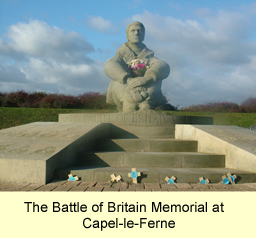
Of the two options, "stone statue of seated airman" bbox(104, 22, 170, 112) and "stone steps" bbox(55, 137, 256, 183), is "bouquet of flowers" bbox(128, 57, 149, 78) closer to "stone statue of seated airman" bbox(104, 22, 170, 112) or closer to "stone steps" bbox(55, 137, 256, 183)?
"stone statue of seated airman" bbox(104, 22, 170, 112)

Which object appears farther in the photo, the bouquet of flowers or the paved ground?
the bouquet of flowers

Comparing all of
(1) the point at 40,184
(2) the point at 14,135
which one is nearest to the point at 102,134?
(2) the point at 14,135

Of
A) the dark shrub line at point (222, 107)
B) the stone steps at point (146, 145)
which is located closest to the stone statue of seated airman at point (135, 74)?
the stone steps at point (146, 145)

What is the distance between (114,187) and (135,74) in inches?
221

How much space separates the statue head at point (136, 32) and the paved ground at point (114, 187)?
20.4 feet

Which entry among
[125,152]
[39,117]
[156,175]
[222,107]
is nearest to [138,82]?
[125,152]

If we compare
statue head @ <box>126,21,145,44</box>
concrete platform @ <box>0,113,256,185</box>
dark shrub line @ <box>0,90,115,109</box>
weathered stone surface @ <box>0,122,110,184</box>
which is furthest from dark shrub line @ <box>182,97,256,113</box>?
weathered stone surface @ <box>0,122,110,184</box>

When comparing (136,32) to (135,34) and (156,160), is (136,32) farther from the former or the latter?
(156,160)

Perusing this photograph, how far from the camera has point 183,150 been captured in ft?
18.9

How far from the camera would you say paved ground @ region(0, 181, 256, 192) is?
357cm

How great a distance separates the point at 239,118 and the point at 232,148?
35.5 feet

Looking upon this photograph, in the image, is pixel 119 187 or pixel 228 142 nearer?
pixel 119 187

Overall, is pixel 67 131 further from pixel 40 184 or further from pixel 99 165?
pixel 40 184

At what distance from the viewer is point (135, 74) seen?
8609 mm
